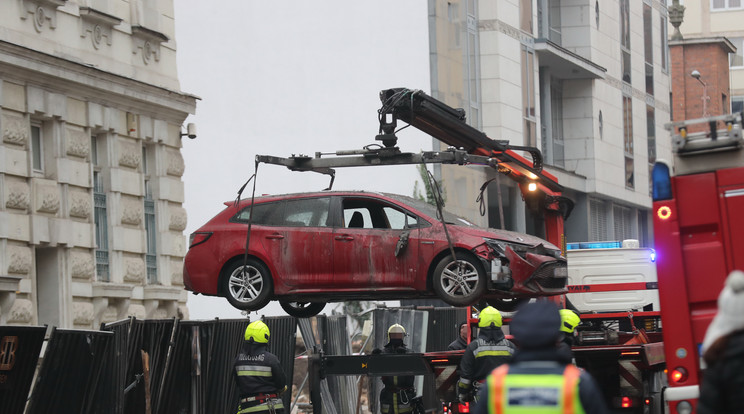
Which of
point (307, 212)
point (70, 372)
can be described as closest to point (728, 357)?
point (70, 372)

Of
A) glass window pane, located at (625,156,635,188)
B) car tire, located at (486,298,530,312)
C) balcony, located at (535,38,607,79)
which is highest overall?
balcony, located at (535,38,607,79)

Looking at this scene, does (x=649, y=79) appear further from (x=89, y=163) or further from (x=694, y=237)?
(x=694, y=237)

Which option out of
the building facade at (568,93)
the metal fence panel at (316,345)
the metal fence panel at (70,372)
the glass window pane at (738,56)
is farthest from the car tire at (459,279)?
the glass window pane at (738,56)

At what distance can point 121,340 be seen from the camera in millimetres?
15492

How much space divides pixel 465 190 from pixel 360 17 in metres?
5.18

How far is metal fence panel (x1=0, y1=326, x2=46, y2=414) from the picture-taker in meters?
12.6

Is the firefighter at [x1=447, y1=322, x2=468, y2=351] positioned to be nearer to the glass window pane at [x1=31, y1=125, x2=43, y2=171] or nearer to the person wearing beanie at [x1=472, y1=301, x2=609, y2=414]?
the glass window pane at [x1=31, y1=125, x2=43, y2=171]

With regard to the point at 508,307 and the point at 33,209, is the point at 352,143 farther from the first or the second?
the point at 508,307

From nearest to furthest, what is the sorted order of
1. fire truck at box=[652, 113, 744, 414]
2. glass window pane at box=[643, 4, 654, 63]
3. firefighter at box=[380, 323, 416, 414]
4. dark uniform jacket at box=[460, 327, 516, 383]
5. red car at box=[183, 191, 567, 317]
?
1. fire truck at box=[652, 113, 744, 414]
2. dark uniform jacket at box=[460, 327, 516, 383]
3. red car at box=[183, 191, 567, 317]
4. firefighter at box=[380, 323, 416, 414]
5. glass window pane at box=[643, 4, 654, 63]

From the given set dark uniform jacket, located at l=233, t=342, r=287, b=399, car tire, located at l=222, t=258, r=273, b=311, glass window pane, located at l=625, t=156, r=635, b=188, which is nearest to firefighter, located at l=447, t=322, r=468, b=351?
A: car tire, located at l=222, t=258, r=273, b=311

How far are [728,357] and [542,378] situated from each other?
33.8 inches

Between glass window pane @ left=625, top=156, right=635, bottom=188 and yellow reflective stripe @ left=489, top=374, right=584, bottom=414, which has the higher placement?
glass window pane @ left=625, top=156, right=635, bottom=188

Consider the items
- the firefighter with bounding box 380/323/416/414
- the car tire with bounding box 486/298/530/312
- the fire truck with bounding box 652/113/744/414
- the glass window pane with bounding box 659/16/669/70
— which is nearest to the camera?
the fire truck with bounding box 652/113/744/414

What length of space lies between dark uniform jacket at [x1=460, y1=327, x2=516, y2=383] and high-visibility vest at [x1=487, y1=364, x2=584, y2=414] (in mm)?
7648
